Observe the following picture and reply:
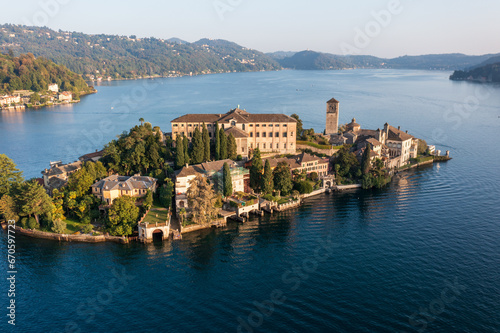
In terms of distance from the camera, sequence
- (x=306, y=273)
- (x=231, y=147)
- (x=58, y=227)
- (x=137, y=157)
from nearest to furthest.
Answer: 1. (x=306, y=273)
2. (x=58, y=227)
3. (x=137, y=157)
4. (x=231, y=147)

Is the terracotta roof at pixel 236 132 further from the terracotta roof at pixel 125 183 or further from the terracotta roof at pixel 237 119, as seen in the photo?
the terracotta roof at pixel 125 183

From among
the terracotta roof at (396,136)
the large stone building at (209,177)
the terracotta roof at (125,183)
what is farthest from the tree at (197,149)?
the terracotta roof at (396,136)

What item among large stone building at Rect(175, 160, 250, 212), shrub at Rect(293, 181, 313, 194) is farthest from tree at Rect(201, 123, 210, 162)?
shrub at Rect(293, 181, 313, 194)

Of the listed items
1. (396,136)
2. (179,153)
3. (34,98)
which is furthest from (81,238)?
(34,98)

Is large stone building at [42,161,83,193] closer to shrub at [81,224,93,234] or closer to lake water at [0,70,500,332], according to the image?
lake water at [0,70,500,332]

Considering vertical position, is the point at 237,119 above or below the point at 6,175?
above

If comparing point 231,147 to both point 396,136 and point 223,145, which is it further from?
point 396,136
